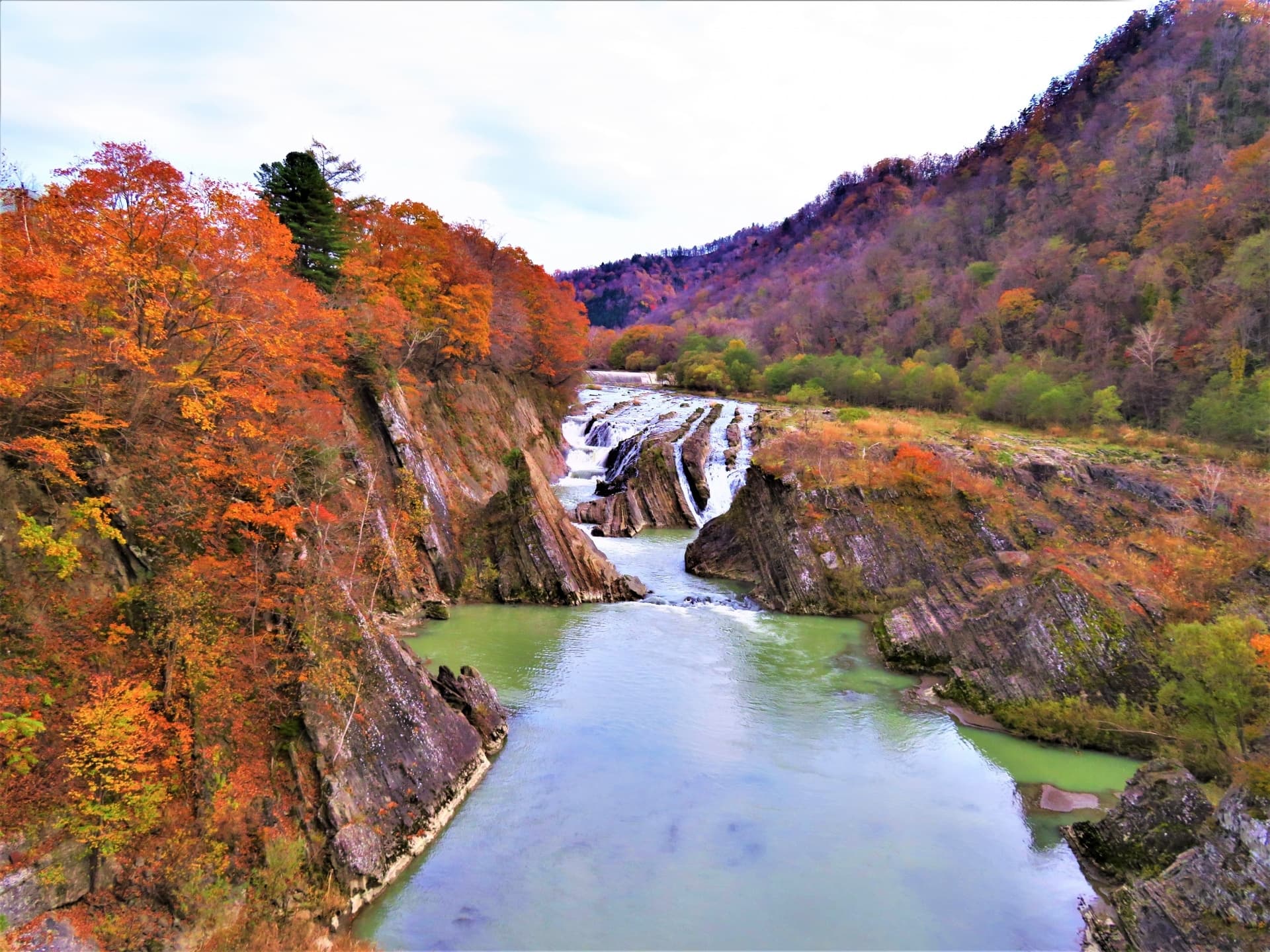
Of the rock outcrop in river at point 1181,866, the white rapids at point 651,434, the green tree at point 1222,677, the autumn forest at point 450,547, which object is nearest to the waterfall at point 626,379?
the white rapids at point 651,434

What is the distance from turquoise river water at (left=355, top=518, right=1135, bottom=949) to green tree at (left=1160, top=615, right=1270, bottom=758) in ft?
8.57

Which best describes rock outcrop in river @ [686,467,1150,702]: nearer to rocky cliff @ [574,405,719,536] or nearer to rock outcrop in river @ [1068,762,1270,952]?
rock outcrop in river @ [1068,762,1270,952]

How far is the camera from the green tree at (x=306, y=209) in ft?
89.4

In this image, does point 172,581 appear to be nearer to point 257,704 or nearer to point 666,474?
point 257,704

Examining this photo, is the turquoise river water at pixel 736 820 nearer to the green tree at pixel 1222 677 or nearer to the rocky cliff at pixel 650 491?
the green tree at pixel 1222 677

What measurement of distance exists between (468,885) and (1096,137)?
101 m

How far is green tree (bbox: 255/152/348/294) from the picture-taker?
2725 cm

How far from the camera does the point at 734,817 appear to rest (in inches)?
493

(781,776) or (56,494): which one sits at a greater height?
(56,494)

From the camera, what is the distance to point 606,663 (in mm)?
19500

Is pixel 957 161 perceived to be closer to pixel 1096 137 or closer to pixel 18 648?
pixel 1096 137

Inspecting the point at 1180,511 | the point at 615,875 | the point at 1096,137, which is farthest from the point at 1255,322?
the point at 1096,137

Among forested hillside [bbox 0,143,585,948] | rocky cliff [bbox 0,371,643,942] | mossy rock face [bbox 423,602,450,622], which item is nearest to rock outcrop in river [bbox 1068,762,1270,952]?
rocky cliff [bbox 0,371,643,942]

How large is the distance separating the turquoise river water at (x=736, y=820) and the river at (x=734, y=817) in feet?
0.13
